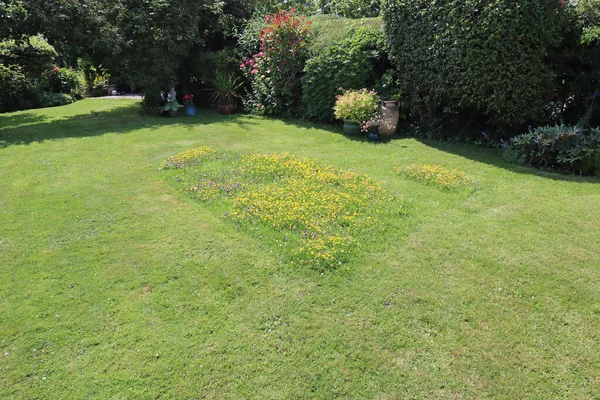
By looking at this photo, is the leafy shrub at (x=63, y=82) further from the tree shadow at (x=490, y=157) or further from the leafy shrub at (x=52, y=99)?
the tree shadow at (x=490, y=157)

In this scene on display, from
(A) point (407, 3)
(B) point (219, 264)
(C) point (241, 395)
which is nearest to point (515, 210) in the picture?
(B) point (219, 264)

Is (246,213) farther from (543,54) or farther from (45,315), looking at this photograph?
(543,54)

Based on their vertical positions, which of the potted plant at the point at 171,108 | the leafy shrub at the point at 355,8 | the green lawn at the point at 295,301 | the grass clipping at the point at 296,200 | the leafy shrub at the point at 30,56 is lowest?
the green lawn at the point at 295,301

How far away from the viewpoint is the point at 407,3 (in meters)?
7.35

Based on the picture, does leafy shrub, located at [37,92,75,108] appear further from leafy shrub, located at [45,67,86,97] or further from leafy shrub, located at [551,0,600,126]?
leafy shrub, located at [551,0,600,126]

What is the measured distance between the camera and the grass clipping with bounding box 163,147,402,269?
3.92m

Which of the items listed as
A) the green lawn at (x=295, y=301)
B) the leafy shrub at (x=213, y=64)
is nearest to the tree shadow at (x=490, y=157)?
the green lawn at (x=295, y=301)

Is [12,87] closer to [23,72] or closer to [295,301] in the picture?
[23,72]

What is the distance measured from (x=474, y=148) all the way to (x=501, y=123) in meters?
0.69

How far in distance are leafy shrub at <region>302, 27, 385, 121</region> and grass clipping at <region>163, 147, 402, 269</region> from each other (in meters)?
3.44

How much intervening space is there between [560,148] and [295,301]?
5.58 meters

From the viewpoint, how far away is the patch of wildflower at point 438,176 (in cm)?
548

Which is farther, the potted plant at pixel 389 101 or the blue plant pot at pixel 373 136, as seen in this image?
the potted plant at pixel 389 101

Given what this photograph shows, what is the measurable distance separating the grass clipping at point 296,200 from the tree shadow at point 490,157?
104 inches
